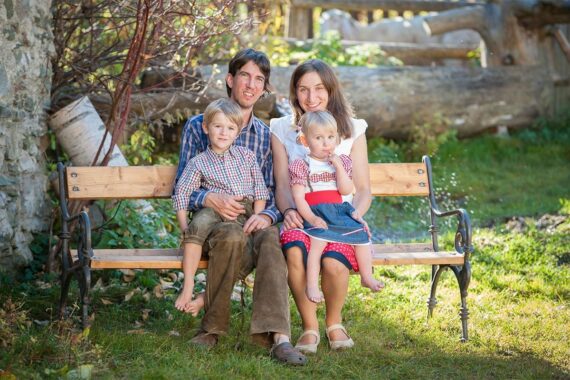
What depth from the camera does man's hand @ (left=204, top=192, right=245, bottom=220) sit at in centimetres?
445

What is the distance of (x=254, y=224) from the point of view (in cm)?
444

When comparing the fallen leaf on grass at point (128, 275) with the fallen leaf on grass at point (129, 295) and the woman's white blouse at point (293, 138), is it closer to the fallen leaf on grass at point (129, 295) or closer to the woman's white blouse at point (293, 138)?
the fallen leaf on grass at point (129, 295)

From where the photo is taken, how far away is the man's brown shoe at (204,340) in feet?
14.0

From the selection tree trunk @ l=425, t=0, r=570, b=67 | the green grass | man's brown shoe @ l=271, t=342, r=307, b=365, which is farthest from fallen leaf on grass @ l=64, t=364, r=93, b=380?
tree trunk @ l=425, t=0, r=570, b=67

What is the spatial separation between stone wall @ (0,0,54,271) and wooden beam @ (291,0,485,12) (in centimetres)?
729

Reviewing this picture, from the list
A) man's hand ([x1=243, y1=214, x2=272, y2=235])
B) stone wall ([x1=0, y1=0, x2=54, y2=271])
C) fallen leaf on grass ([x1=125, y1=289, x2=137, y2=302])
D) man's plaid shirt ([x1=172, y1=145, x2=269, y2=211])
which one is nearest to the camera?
man's hand ([x1=243, y1=214, x2=272, y2=235])

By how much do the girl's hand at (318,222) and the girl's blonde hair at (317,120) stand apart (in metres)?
0.46

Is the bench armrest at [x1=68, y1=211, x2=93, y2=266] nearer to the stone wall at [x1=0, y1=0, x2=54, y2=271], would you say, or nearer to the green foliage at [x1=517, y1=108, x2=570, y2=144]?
the stone wall at [x1=0, y1=0, x2=54, y2=271]

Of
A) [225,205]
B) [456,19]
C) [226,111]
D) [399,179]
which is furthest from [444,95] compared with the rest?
[225,205]

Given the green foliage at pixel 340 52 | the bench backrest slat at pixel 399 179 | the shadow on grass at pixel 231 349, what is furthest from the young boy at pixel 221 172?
the green foliage at pixel 340 52

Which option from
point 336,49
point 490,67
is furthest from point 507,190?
point 336,49

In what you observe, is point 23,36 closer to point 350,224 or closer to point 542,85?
point 350,224

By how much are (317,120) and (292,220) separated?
1.77 ft

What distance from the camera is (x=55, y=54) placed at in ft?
18.4
